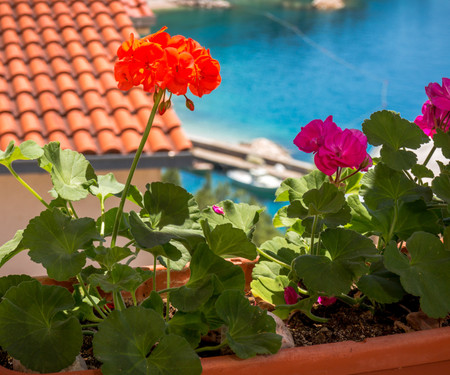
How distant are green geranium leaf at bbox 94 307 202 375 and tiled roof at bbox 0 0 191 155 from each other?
79.2 inches

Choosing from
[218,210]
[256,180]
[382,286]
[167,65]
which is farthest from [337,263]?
[256,180]

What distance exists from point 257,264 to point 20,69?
2628 mm

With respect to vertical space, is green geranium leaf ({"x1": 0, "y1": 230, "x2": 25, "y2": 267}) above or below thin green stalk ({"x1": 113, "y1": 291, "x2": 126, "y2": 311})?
above

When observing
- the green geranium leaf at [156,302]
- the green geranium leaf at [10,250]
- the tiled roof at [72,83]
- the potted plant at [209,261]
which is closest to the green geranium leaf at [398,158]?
the potted plant at [209,261]

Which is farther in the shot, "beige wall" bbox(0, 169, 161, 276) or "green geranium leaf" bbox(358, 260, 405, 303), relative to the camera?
"beige wall" bbox(0, 169, 161, 276)

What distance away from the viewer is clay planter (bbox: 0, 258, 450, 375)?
1.96 ft

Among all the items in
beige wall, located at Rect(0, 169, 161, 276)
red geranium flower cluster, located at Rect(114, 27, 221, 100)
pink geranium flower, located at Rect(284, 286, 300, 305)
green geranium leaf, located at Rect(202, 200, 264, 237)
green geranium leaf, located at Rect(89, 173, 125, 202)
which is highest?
red geranium flower cluster, located at Rect(114, 27, 221, 100)

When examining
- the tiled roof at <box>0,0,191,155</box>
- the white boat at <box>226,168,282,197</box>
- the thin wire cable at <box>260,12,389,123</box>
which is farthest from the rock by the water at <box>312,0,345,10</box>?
the tiled roof at <box>0,0,191,155</box>

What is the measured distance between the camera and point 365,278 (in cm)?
72

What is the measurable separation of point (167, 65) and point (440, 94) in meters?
0.35

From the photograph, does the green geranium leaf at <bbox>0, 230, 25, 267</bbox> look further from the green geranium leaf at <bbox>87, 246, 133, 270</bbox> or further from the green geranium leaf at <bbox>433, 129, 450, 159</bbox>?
the green geranium leaf at <bbox>433, 129, 450, 159</bbox>

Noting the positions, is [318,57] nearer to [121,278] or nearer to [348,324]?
[348,324]

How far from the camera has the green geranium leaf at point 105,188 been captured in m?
0.75

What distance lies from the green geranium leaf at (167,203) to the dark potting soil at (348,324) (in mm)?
138
